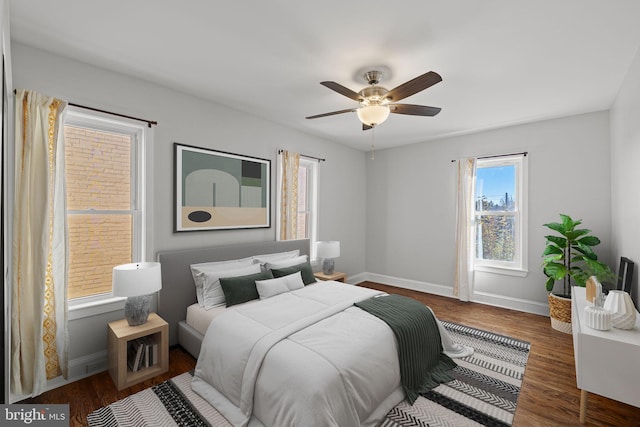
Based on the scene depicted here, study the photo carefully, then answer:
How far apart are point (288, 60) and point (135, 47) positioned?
1.20 metres

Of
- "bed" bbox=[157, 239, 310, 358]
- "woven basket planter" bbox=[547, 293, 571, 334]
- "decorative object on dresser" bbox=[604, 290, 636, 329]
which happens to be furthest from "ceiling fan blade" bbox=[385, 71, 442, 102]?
"woven basket planter" bbox=[547, 293, 571, 334]

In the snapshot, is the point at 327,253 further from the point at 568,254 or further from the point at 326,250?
the point at 568,254

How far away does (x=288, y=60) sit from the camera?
7.94 ft

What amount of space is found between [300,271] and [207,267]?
105cm

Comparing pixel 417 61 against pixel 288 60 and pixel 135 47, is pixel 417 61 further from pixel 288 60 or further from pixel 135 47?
pixel 135 47

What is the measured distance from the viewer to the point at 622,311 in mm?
1957

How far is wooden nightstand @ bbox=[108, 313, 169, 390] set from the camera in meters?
2.28

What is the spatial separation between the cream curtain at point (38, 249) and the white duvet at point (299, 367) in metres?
1.14

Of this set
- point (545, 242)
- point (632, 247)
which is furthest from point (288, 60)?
point (545, 242)

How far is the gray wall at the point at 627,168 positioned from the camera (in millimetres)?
2348

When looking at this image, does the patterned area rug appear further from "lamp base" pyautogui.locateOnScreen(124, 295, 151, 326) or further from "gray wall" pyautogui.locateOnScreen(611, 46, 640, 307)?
"gray wall" pyautogui.locateOnScreen(611, 46, 640, 307)

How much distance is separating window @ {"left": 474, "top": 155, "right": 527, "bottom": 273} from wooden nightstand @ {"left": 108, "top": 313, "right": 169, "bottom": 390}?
4322 millimetres

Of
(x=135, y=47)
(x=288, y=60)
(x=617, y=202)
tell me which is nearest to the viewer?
(x=135, y=47)

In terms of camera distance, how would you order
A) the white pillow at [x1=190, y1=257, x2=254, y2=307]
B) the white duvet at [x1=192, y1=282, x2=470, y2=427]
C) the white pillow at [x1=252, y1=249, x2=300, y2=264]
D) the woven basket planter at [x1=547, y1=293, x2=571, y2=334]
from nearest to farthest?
the white duvet at [x1=192, y1=282, x2=470, y2=427] → the white pillow at [x1=190, y1=257, x2=254, y2=307] → the woven basket planter at [x1=547, y1=293, x2=571, y2=334] → the white pillow at [x1=252, y1=249, x2=300, y2=264]
